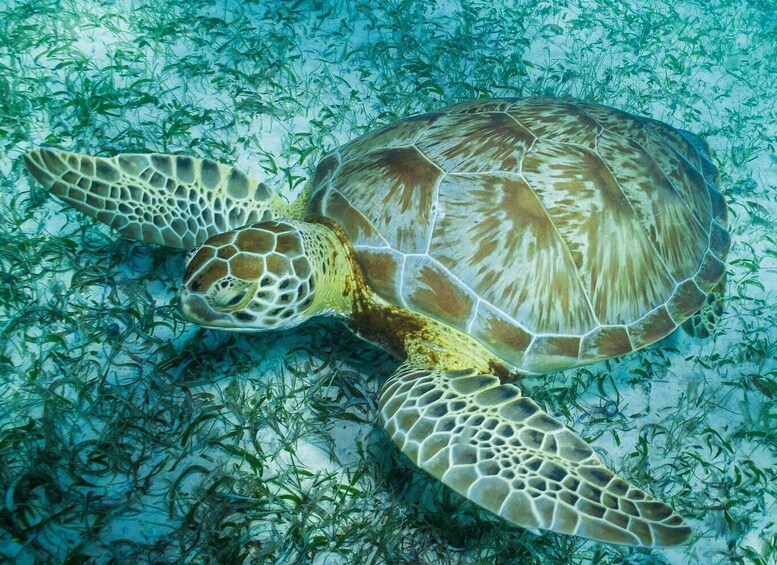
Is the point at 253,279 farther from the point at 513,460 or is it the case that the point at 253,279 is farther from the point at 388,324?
the point at 513,460

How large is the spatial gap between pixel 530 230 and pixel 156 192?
6.06 feet

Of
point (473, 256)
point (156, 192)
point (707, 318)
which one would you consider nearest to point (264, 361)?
point (156, 192)

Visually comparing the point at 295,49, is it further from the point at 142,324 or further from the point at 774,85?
the point at 774,85

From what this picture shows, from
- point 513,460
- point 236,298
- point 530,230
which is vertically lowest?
point 513,460

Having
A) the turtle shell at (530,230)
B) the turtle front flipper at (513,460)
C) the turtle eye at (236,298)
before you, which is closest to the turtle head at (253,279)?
the turtle eye at (236,298)

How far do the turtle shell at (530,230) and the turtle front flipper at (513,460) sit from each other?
309 mm

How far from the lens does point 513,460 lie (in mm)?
1787

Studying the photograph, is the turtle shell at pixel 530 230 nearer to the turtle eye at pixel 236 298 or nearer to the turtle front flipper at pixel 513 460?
the turtle front flipper at pixel 513 460

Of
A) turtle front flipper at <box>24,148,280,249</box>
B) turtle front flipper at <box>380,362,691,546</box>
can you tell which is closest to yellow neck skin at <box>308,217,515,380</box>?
turtle front flipper at <box>380,362,691,546</box>

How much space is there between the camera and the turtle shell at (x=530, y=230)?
2131 mm

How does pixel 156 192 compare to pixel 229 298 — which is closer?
pixel 229 298

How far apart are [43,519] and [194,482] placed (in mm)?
502

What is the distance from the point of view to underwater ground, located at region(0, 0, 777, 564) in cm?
192

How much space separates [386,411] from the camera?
1.97 metres
